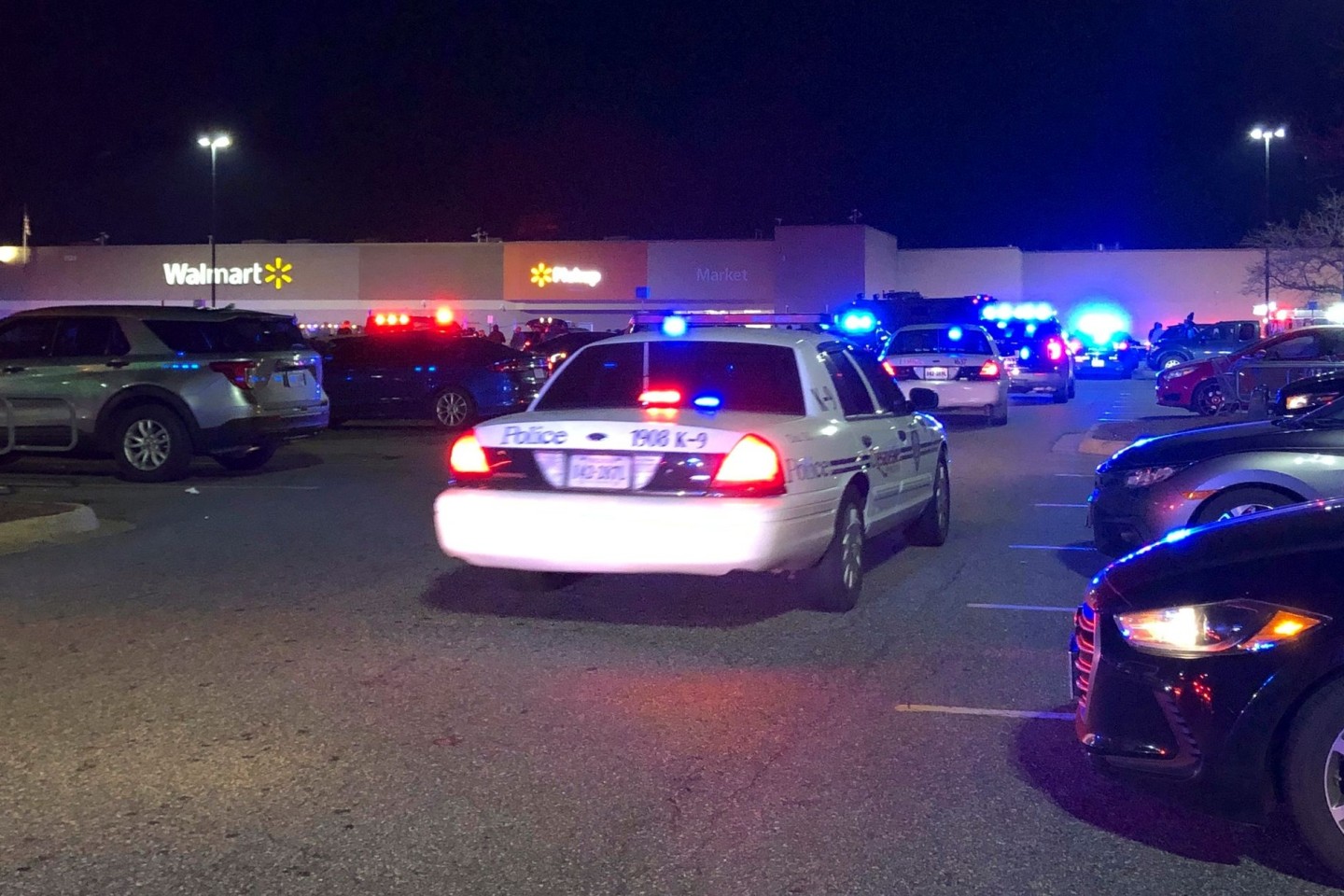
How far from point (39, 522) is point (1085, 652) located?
8909 millimetres

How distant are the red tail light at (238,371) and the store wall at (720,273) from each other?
44242 millimetres

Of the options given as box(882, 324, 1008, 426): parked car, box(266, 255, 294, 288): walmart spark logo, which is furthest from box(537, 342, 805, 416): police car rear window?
box(266, 255, 294, 288): walmart spark logo

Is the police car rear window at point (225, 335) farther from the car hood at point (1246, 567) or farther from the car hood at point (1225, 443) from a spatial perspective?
the car hood at point (1246, 567)

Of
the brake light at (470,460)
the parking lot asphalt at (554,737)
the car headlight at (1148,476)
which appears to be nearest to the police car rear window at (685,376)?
the brake light at (470,460)

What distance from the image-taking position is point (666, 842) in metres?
4.69

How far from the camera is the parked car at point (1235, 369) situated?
65.6 ft

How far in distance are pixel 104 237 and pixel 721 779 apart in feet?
221

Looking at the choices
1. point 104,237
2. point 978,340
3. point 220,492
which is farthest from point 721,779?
point 104,237

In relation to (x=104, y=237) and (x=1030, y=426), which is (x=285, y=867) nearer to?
(x=1030, y=426)

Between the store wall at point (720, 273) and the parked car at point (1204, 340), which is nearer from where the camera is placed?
the parked car at point (1204, 340)

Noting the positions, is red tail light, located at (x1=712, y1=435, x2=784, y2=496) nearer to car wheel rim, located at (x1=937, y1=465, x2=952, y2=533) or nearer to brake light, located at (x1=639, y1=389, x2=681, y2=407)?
brake light, located at (x1=639, y1=389, x2=681, y2=407)

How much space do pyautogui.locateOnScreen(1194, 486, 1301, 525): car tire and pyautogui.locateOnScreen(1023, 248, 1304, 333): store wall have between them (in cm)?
5287

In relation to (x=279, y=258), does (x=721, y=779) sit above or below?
below

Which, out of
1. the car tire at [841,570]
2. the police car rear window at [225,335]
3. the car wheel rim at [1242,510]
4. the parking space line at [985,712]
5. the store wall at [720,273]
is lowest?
the parking space line at [985,712]
